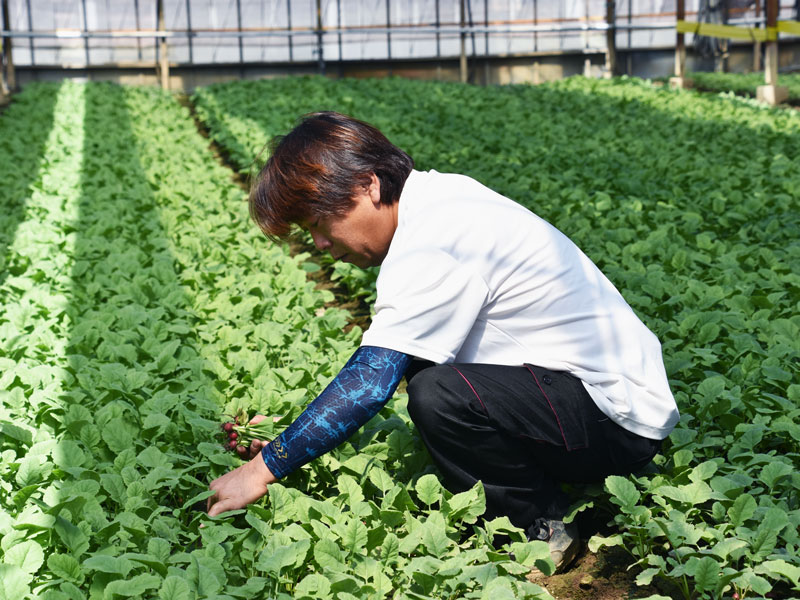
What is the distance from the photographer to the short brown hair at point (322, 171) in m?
2.10

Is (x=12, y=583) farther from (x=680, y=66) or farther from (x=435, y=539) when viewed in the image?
(x=680, y=66)

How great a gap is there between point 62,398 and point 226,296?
4.02 ft


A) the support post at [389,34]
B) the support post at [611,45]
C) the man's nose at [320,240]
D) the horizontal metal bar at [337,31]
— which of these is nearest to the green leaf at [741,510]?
the man's nose at [320,240]

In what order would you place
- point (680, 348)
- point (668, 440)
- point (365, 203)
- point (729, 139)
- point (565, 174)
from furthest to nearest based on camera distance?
point (729, 139), point (565, 174), point (680, 348), point (668, 440), point (365, 203)

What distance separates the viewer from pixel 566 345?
2.17 m

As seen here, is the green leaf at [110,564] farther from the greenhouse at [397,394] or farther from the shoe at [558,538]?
the shoe at [558,538]

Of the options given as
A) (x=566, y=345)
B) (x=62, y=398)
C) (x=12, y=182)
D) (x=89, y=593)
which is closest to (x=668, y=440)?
(x=566, y=345)

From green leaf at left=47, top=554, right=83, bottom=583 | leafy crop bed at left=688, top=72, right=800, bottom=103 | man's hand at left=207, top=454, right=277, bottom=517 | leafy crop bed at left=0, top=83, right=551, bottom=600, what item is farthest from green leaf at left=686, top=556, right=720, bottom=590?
leafy crop bed at left=688, top=72, right=800, bottom=103

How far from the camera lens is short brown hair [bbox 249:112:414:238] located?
2.10 metres

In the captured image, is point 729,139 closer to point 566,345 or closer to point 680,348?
point 680,348

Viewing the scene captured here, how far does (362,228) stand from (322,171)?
0.17 meters

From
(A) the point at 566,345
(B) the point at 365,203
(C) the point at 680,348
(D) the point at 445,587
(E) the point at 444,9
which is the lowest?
(D) the point at 445,587

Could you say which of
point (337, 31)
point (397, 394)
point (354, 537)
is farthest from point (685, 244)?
point (337, 31)

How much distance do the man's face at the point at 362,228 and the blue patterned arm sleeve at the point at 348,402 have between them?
0.32 meters
